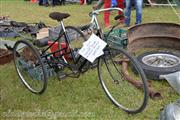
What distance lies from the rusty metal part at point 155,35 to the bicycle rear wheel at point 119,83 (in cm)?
168

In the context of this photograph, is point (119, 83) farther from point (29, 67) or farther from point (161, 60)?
point (29, 67)

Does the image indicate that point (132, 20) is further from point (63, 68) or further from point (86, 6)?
point (63, 68)

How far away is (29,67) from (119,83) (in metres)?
1.62

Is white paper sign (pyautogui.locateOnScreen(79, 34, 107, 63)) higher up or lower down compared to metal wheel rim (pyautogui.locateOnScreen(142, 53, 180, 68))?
higher up

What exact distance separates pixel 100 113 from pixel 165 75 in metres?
1.25

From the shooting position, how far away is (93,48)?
161 inches

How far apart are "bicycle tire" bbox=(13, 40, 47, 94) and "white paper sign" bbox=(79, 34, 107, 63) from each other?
85 cm

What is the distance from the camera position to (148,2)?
11.9m

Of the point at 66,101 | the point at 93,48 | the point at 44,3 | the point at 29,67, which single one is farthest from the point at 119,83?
the point at 44,3

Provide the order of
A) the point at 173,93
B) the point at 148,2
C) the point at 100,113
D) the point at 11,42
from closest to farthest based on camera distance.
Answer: the point at 100,113, the point at 173,93, the point at 11,42, the point at 148,2

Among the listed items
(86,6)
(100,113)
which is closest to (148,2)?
(86,6)

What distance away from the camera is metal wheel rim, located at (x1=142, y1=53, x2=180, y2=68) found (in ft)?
17.7

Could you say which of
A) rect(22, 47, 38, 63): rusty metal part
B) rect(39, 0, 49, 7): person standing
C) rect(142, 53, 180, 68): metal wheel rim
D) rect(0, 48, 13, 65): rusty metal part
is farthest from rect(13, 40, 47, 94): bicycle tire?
rect(39, 0, 49, 7): person standing

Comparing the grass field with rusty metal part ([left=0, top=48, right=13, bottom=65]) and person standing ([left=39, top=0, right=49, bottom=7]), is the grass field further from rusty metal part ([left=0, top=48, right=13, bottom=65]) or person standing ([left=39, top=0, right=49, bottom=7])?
person standing ([left=39, top=0, right=49, bottom=7])
